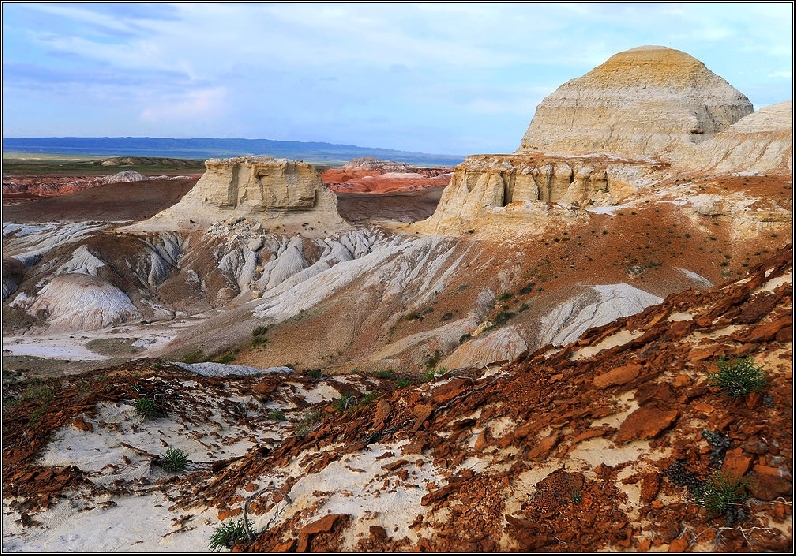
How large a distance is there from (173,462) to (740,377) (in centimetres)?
1031

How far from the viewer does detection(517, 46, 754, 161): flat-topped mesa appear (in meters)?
42.2

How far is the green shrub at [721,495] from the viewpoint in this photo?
232 inches

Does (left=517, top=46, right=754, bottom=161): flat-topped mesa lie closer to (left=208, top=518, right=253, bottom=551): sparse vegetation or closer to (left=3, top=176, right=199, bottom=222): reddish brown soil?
(left=208, top=518, right=253, bottom=551): sparse vegetation

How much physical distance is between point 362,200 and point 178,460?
250 ft

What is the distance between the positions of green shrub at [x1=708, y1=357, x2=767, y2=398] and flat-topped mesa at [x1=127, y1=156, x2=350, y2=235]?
150ft

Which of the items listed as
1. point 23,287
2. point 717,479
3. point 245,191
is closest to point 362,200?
point 245,191

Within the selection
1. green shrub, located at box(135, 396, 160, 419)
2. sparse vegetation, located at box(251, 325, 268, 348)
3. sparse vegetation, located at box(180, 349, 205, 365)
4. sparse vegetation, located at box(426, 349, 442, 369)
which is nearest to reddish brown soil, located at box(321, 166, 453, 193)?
sparse vegetation, located at box(251, 325, 268, 348)

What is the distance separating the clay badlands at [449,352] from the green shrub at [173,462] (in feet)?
0.43

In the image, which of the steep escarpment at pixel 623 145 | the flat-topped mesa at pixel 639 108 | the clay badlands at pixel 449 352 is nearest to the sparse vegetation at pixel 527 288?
the clay badlands at pixel 449 352

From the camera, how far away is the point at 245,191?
165 ft

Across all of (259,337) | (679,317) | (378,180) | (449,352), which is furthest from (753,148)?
(378,180)

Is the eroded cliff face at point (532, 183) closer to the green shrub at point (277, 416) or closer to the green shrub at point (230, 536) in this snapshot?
the green shrub at point (277, 416)

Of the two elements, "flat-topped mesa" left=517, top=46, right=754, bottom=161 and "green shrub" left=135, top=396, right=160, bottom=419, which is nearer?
"green shrub" left=135, top=396, right=160, bottom=419

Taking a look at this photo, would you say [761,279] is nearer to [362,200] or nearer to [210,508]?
[210,508]
